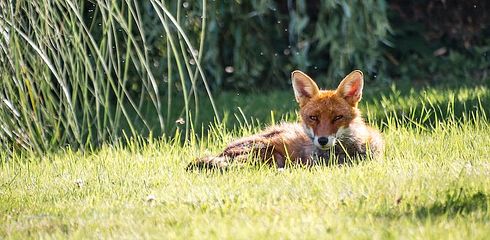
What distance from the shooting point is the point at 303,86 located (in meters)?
6.63

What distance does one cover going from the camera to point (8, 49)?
20.0 ft

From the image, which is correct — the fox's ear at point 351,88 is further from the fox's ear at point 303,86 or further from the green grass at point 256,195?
the green grass at point 256,195

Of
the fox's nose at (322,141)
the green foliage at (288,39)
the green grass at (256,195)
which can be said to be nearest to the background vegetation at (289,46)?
the green foliage at (288,39)

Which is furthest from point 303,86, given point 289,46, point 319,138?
point 289,46

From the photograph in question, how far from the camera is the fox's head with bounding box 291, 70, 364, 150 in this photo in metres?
6.38

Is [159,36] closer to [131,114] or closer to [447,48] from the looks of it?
[131,114]

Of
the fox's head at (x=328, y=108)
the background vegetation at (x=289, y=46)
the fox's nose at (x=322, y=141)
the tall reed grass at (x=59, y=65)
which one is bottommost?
the background vegetation at (x=289, y=46)

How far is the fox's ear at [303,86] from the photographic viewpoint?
21.5 ft

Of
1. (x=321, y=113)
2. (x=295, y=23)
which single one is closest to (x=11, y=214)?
(x=321, y=113)

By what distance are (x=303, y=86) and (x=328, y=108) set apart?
0.97ft

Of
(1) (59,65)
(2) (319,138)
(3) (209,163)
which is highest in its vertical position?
(1) (59,65)

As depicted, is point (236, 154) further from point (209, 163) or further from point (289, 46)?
point (289, 46)

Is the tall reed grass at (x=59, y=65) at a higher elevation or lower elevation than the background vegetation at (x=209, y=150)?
higher

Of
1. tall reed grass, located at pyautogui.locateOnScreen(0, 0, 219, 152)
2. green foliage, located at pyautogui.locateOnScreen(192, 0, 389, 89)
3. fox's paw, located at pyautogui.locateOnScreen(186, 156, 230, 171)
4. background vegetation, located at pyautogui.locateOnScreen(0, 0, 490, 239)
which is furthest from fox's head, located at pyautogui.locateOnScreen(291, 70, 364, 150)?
green foliage, located at pyautogui.locateOnScreen(192, 0, 389, 89)
